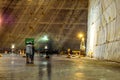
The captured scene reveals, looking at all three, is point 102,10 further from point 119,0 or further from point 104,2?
point 119,0

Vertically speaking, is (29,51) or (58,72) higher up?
(29,51)

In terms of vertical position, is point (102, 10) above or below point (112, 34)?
above

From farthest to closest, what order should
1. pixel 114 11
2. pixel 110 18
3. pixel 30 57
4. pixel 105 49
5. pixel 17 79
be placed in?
pixel 105 49 < pixel 110 18 < pixel 114 11 < pixel 30 57 < pixel 17 79

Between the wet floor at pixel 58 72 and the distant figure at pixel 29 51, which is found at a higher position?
the distant figure at pixel 29 51

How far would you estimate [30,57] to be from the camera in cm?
2252

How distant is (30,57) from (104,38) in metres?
12.6

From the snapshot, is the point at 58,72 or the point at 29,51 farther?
the point at 29,51

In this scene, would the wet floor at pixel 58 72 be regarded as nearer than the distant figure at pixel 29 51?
Yes

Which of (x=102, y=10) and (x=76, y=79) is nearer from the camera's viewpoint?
(x=76, y=79)

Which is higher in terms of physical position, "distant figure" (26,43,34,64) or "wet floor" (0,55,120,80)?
"distant figure" (26,43,34,64)

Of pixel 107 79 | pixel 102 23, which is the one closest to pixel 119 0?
pixel 102 23

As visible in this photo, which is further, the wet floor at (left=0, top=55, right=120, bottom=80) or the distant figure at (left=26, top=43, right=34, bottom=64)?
the distant figure at (left=26, top=43, right=34, bottom=64)

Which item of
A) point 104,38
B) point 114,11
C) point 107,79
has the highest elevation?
point 114,11

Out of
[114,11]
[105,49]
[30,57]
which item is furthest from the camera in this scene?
[105,49]
